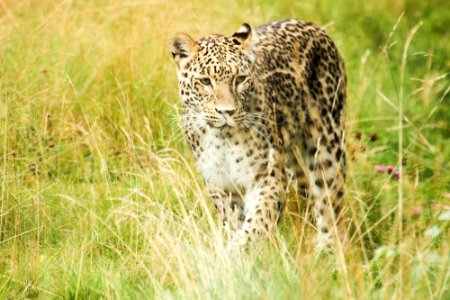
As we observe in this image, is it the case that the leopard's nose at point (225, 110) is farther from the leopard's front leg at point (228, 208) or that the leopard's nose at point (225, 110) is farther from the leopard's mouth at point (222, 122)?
the leopard's front leg at point (228, 208)

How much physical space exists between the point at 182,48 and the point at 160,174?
2.70 ft

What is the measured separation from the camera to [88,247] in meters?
6.45

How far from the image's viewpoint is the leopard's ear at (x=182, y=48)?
671 cm

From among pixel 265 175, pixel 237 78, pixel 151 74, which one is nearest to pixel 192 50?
pixel 237 78

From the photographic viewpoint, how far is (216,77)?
6.53m

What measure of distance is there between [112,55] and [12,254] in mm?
3332

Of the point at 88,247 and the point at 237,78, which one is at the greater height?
the point at 237,78

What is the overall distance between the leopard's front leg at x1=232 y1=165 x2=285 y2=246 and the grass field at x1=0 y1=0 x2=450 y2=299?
180 mm

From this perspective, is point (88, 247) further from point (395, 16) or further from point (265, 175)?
point (395, 16)

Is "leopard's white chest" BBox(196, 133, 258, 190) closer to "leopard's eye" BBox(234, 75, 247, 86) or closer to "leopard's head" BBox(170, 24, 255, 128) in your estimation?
"leopard's head" BBox(170, 24, 255, 128)

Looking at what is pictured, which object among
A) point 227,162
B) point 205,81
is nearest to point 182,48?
point 205,81

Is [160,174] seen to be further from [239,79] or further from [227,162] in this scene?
[239,79]

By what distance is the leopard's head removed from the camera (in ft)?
21.0

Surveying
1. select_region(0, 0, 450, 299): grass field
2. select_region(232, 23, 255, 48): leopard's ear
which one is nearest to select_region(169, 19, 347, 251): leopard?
select_region(232, 23, 255, 48): leopard's ear
